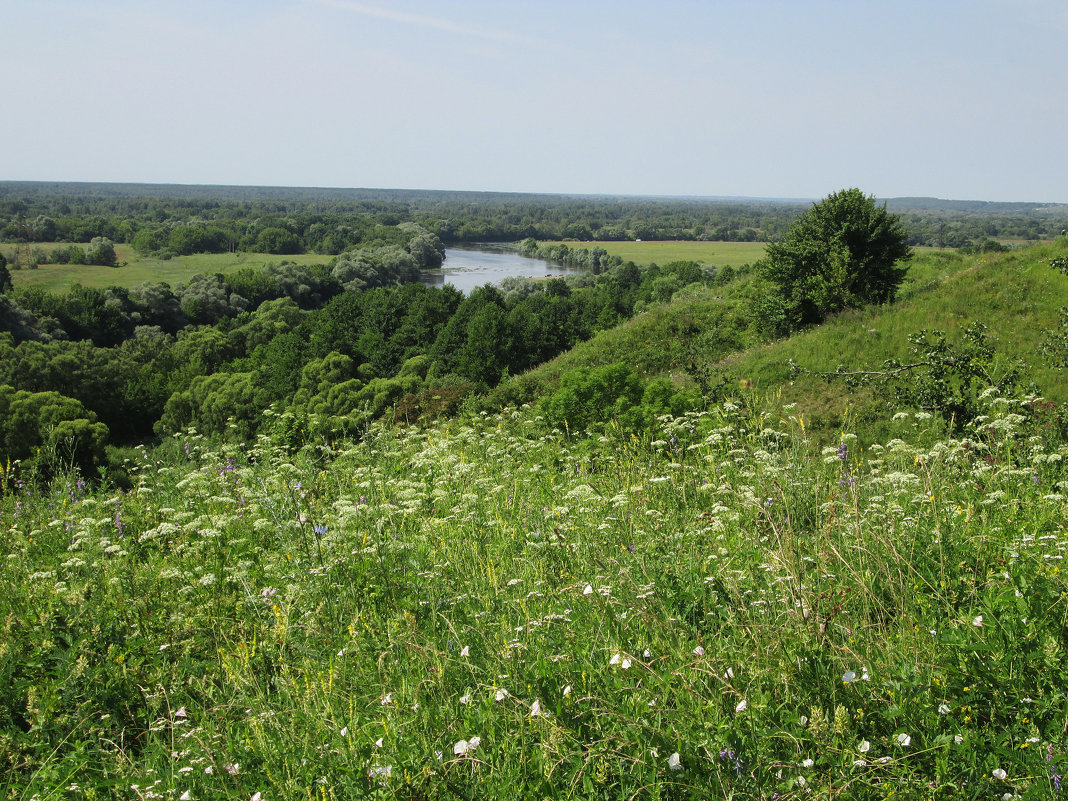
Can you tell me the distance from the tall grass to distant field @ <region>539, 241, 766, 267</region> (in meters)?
85.5

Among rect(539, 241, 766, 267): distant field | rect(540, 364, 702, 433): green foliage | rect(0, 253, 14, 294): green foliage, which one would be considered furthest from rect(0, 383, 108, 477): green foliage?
rect(539, 241, 766, 267): distant field

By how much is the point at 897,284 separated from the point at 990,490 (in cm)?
2320

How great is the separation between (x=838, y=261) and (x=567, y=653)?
79.9 feet

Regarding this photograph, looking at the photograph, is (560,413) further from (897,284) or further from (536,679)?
(897,284)

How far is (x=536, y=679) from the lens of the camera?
2.25m

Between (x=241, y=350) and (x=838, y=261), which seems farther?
(x=241, y=350)

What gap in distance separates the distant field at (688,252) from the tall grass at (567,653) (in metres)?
85.5

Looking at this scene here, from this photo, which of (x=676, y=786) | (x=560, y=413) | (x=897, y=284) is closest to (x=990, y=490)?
(x=676, y=786)

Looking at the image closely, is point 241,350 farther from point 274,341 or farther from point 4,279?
point 4,279

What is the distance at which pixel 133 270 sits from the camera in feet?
299

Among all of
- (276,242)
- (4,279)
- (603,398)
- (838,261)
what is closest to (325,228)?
(276,242)

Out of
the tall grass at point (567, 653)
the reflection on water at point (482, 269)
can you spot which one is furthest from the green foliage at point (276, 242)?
the tall grass at point (567, 653)

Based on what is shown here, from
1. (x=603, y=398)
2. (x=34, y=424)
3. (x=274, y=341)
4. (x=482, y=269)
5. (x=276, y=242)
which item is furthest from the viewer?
(x=276, y=242)

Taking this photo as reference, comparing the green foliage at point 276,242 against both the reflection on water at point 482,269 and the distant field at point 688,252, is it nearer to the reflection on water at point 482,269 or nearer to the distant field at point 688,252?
the reflection on water at point 482,269
